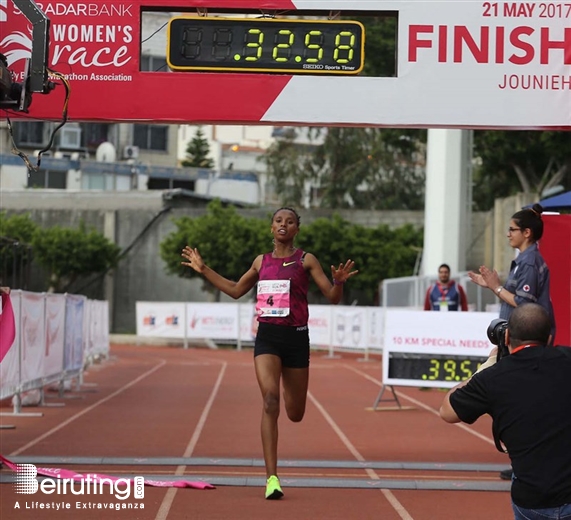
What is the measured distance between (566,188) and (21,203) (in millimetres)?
26590

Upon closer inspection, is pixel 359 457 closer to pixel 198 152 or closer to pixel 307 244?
pixel 307 244

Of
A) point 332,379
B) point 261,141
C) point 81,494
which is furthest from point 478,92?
point 261,141

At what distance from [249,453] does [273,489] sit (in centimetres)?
301

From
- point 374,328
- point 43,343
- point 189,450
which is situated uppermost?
point 43,343

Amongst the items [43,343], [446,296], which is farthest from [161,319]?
[43,343]

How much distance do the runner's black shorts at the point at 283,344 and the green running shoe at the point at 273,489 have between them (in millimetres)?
836

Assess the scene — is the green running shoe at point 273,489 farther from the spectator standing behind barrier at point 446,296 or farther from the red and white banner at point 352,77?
the spectator standing behind barrier at point 446,296

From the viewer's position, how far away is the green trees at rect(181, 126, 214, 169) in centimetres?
9125

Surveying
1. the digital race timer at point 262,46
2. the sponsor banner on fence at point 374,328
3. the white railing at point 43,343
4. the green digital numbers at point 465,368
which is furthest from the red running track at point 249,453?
the sponsor banner on fence at point 374,328

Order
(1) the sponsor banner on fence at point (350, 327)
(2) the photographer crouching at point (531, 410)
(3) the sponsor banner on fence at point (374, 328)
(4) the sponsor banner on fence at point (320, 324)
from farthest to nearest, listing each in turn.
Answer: (4) the sponsor banner on fence at point (320, 324) < (1) the sponsor banner on fence at point (350, 327) < (3) the sponsor banner on fence at point (374, 328) < (2) the photographer crouching at point (531, 410)

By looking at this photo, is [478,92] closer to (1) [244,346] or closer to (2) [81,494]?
(2) [81,494]

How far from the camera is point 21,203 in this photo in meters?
57.8

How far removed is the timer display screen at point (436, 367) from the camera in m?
16.4

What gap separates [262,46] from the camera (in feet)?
34.6
